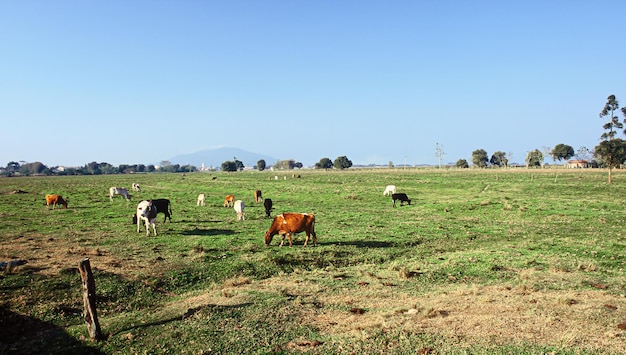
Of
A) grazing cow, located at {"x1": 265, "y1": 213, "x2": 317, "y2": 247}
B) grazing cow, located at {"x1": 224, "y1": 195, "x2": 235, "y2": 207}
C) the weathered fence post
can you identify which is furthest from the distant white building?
the weathered fence post

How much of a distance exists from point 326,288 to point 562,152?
153 meters

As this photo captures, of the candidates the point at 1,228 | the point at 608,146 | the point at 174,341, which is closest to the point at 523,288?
the point at 174,341

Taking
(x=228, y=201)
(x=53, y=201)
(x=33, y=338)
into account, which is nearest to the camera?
(x=33, y=338)

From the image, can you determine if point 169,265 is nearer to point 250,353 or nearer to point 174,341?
point 174,341

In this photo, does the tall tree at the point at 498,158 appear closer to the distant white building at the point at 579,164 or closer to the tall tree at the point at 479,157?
the tall tree at the point at 479,157

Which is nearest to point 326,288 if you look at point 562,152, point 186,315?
point 186,315

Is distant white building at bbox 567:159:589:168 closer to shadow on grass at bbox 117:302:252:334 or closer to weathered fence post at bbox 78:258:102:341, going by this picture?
shadow on grass at bbox 117:302:252:334

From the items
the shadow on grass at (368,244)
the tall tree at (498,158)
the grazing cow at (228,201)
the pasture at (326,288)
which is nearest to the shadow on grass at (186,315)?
the pasture at (326,288)

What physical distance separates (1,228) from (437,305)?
84.9 ft

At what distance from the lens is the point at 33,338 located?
28.0ft

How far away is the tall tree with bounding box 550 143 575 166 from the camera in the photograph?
134 m

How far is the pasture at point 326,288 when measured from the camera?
7945mm

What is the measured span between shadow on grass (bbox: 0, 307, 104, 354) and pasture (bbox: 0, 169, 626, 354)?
4cm

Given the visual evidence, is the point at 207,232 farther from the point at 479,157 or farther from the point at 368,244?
the point at 479,157
